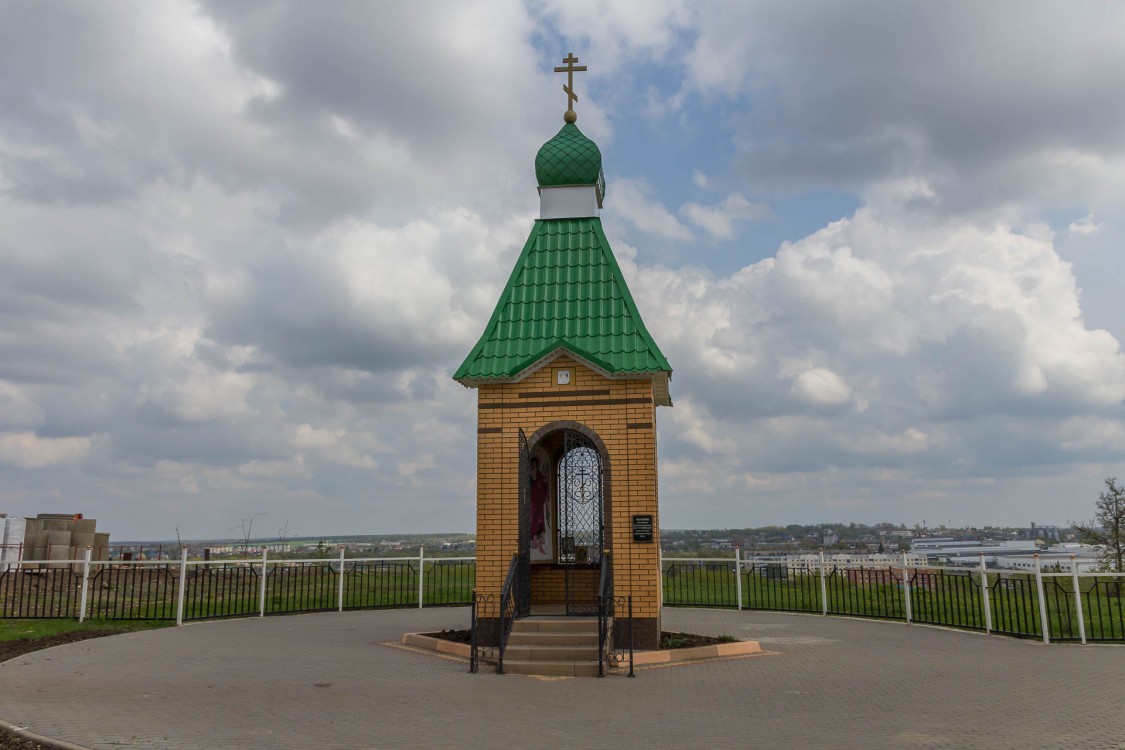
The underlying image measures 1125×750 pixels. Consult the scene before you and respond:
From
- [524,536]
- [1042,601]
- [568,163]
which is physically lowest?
[1042,601]

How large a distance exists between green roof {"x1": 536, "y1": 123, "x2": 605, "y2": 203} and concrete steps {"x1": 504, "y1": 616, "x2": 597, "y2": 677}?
684cm

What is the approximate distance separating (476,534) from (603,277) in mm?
4304

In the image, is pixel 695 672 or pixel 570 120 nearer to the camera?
pixel 695 672

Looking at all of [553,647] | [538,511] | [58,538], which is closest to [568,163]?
[538,511]

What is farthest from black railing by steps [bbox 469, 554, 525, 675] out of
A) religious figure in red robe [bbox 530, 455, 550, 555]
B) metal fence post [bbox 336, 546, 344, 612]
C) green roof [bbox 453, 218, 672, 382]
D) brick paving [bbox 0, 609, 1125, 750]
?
metal fence post [bbox 336, 546, 344, 612]

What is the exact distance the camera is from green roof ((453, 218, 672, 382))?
1116 cm

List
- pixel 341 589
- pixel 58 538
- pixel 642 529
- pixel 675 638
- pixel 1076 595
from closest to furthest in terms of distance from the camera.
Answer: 1. pixel 1076 595
2. pixel 642 529
3. pixel 675 638
4. pixel 341 589
5. pixel 58 538

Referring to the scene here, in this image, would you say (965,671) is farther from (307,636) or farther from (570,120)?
(570,120)

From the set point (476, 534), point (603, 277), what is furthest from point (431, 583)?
point (603, 277)

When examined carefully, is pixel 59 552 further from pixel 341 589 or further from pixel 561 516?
pixel 561 516

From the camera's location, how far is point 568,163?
1275cm

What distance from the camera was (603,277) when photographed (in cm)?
1212

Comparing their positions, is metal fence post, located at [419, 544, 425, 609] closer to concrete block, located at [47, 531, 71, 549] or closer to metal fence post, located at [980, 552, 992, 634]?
metal fence post, located at [980, 552, 992, 634]

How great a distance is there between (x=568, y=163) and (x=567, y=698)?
8272 millimetres
